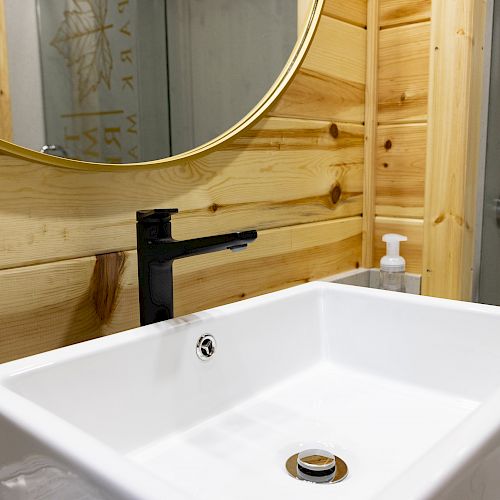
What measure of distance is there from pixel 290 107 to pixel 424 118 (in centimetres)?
32

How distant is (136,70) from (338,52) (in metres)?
0.51

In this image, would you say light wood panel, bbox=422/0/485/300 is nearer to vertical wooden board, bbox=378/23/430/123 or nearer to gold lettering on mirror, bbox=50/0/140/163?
vertical wooden board, bbox=378/23/430/123

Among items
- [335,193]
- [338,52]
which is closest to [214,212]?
[335,193]

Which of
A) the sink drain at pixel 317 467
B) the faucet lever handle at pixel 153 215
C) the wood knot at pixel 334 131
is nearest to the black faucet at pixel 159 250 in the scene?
the faucet lever handle at pixel 153 215

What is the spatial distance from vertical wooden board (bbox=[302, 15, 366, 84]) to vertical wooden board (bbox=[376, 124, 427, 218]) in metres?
0.14

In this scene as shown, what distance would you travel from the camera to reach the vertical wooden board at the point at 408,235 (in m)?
1.24

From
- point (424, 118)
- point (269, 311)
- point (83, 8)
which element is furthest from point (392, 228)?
point (83, 8)

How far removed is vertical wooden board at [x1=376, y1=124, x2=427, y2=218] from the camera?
1.23m

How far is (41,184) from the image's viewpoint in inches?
29.0

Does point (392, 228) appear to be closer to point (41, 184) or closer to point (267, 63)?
point (267, 63)

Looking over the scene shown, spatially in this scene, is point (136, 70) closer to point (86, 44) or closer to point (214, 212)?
point (86, 44)

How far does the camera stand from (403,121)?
1242 mm

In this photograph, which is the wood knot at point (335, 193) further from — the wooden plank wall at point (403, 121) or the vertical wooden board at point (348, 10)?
the vertical wooden board at point (348, 10)

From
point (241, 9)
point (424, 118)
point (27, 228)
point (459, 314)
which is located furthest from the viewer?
point (424, 118)
